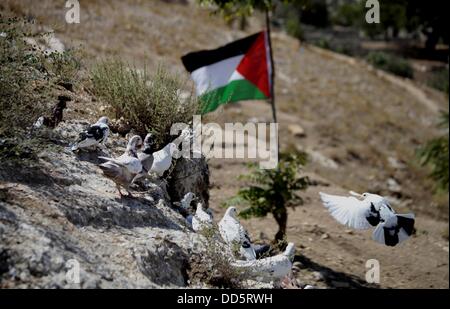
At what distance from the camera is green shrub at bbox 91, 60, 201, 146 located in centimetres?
558

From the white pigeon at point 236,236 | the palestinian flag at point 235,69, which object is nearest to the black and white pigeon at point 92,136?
the white pigeon at point 236,236

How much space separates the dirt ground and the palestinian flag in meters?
1.46

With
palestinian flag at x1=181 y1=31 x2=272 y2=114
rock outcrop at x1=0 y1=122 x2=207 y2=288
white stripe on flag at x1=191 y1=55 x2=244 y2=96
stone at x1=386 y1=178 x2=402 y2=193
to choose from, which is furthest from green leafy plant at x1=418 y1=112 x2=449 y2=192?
rock outcrop at x1=0 y1=122 x2=207 y2=288

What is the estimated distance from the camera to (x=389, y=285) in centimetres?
742

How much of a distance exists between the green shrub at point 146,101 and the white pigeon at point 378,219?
2.00m

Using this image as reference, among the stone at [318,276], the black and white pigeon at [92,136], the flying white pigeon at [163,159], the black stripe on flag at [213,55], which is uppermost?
the black stripe on flag at [213,55]

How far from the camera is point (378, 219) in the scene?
4586mm

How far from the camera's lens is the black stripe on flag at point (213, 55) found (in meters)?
8.32

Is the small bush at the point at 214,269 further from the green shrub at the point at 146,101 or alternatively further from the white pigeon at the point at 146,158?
the green shrub at the point at 146,101

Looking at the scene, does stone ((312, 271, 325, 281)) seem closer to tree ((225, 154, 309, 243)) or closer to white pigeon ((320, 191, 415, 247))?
tree ((225, 154, 309, 243))

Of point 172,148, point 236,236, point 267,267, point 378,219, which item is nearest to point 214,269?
point 267,267

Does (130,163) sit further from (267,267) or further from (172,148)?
(267,267)

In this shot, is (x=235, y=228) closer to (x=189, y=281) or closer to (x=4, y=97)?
(x=189, y=281)
